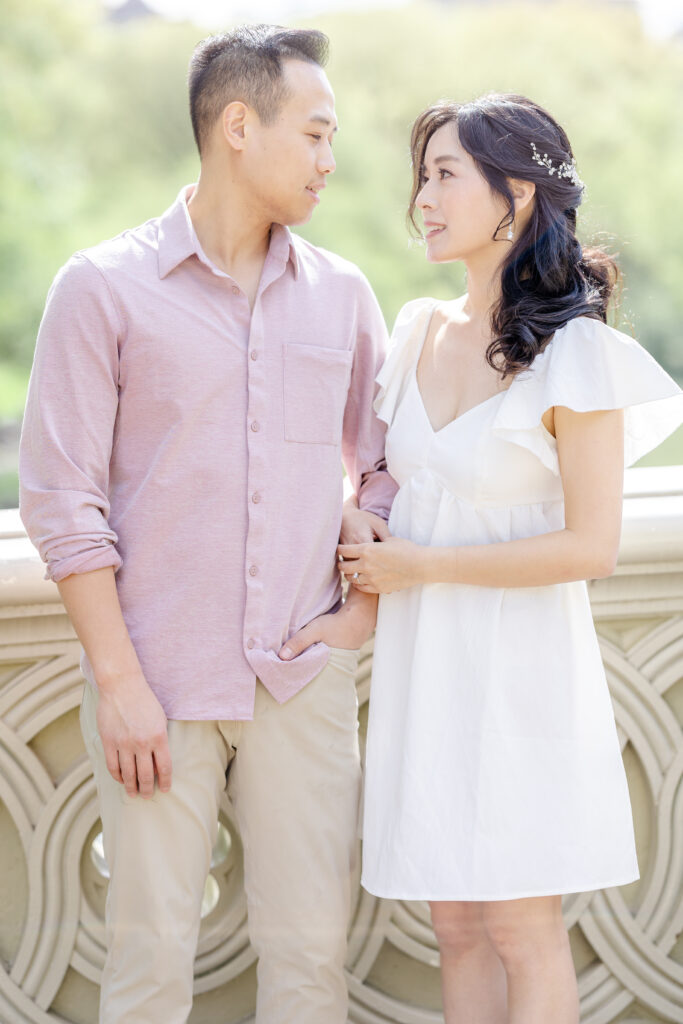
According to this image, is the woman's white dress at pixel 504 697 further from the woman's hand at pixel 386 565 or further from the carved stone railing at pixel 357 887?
the carved stone railing at pixel 357 887

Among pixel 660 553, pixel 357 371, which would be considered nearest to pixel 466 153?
pixel 357 371

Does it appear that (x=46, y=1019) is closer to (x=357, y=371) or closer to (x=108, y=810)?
(x=108, y=810)

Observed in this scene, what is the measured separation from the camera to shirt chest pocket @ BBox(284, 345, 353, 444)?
60.2 inches

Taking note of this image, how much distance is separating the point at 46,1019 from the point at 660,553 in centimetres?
126

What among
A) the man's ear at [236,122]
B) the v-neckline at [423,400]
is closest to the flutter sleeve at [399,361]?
the v-neckline at [423,400]

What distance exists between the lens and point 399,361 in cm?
164

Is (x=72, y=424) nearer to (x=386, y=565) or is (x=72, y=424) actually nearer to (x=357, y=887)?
(x=386, y=565)

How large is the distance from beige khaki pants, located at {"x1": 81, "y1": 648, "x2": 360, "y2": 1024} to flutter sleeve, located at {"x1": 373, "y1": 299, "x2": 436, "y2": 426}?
1.23ft

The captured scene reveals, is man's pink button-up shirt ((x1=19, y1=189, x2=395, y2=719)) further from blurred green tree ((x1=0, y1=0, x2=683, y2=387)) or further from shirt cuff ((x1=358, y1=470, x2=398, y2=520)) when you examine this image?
blurred green tree ((x1=0, y1=0, x2=683, y2=387))

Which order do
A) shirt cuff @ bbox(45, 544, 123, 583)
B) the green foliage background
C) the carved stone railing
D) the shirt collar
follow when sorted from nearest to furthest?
shirt cuff @ bbox(45, 544, 123, 583), the shirt collar, the carved stone railing, the green foliage background

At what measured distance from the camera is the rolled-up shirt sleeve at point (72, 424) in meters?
1.40

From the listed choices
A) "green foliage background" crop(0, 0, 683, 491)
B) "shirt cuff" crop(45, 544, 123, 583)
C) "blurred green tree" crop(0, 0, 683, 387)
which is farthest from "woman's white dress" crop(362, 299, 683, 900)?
"blurred green tree" crop(0, 0, 683, 387)

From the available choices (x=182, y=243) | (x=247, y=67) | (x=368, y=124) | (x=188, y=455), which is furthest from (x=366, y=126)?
(x=188, y=455)

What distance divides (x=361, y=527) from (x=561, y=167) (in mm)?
589
